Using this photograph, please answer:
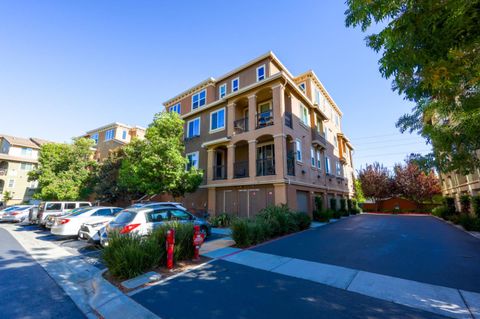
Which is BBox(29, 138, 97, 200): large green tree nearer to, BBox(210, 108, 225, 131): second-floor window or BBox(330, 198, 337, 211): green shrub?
BBox(210, 108, 225, 131): second-floor window

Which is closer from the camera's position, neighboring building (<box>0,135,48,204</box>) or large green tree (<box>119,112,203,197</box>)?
large green tree (<box>119,112,203,197</box>)

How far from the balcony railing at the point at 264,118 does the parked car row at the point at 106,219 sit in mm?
8488

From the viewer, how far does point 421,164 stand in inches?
266

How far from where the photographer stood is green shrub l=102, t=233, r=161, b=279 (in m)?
5.60

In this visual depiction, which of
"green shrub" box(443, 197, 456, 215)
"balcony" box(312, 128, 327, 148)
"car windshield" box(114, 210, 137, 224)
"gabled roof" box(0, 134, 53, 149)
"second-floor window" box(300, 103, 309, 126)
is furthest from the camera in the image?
"gabled roof" box(0, 134, 53, 149)

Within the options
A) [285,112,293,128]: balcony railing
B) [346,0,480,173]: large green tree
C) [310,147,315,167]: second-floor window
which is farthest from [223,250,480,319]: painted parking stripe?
[310,147,315,167]: second-floor window

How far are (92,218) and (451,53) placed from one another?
50.1 ft

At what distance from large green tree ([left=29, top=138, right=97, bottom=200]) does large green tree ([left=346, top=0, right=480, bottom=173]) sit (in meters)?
27.7

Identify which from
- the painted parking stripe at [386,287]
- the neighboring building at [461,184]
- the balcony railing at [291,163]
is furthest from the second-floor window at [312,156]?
the painted parking stripe at [386,287]

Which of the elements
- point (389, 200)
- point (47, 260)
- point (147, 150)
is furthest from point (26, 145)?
point (389, 200)

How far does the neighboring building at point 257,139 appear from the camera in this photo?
A: 1522 cm

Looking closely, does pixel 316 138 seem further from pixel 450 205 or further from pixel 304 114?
pixel 450 205

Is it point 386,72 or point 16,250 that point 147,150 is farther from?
point 386,72

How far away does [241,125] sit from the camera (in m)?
17.9
